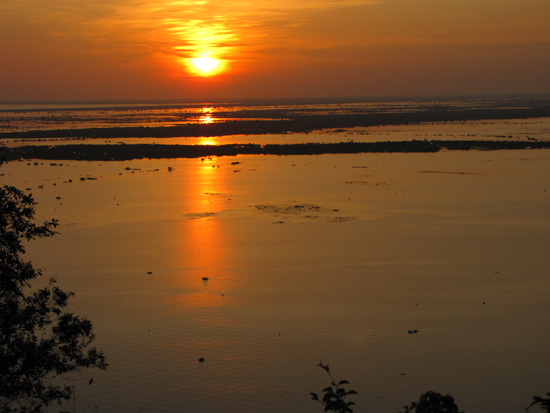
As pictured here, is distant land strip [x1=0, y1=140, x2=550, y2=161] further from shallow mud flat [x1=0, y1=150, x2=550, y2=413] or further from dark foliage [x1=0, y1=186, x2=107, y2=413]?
dark foliage [x1=0, y1=186, x2=107, y2=413]

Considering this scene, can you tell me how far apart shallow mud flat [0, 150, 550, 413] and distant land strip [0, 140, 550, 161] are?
13557 mm

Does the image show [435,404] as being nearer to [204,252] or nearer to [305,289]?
[305,289]

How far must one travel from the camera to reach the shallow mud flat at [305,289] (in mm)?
9773

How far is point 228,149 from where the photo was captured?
144 feet

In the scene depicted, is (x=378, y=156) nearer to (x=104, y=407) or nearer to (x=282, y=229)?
(x=282, y=229)

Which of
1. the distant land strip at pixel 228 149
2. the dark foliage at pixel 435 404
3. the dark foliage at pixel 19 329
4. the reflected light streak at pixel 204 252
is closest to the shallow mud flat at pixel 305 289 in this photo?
the reflected light streak at pixel 204 252

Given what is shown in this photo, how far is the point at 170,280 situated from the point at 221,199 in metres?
10.1

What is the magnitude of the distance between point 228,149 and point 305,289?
30.8 meters

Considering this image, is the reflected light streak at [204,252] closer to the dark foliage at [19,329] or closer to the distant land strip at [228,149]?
the dark foliage at [19,329]

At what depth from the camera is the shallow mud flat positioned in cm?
977

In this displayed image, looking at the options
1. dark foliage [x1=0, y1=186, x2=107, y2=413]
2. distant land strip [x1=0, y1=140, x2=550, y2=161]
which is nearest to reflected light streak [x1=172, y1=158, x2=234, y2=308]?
dark foliage [x1=0, y1=186, x2=107, y2=413]

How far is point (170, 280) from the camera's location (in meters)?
14.6

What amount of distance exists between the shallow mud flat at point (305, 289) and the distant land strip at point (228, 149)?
13557mm

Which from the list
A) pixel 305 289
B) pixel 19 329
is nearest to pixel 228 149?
pixel 305 289
